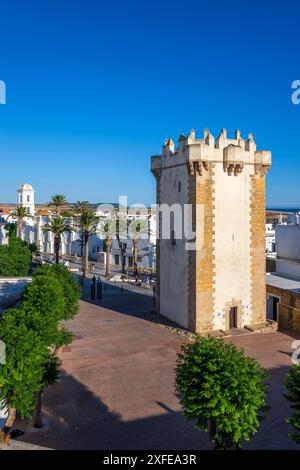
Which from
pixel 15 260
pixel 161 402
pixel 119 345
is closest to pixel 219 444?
pixel 161 402

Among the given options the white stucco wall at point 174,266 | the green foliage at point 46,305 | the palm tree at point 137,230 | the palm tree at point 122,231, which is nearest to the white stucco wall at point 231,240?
the white stucco wall at point 174,266

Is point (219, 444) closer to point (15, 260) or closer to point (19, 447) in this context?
point (19, 447)

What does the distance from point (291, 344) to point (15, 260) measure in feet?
75.3

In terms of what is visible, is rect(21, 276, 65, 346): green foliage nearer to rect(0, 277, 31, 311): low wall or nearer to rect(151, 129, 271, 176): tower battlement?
rect(0, 277, 31, 311): low wall

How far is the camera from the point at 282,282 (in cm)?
2538

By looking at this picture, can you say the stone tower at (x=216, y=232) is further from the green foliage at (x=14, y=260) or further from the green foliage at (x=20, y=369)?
the green foliage at (x=14, y=260)

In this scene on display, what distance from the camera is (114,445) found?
11.5 m

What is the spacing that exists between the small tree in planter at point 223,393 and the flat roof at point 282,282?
556 inches

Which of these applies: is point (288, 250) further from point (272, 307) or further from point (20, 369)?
point (20, 369)

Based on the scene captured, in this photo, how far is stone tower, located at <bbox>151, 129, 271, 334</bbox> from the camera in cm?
2148

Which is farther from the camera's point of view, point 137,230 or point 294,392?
point 137,230

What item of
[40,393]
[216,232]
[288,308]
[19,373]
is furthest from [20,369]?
[288,308]

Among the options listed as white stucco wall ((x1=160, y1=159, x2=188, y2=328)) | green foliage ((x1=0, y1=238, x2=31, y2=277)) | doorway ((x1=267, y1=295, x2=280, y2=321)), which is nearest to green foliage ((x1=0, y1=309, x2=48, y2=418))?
white stucco wall ((x1=160, y1=159, x2=188, y2=328))

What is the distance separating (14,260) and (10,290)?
341 inches
